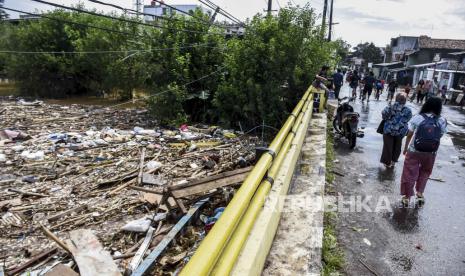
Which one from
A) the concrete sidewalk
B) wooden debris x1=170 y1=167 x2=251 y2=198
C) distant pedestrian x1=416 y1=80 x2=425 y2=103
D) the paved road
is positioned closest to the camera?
the concrete sidewalk

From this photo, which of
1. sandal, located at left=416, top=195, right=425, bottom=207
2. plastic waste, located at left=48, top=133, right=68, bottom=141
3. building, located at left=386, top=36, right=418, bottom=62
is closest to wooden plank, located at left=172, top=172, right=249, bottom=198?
sandal, located at left=416, top=195, right=425, bottom=207

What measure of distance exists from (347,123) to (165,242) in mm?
6195

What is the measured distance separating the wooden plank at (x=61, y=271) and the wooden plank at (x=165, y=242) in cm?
78

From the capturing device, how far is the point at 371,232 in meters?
4.36

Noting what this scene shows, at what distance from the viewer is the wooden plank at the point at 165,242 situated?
4038 millimetres

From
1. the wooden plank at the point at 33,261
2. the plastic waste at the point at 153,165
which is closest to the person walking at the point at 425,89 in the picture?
the plastic waste at the point at 153,165

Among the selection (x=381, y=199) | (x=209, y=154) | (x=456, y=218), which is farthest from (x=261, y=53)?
(x=456, y=218)

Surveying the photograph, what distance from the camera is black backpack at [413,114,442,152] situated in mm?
5016

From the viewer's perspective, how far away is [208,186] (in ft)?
18.4

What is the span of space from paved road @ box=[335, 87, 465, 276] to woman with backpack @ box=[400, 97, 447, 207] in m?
0.36

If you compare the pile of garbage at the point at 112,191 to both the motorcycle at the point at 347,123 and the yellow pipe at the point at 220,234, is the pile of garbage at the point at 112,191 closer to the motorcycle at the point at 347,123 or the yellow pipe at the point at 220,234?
the yellow pipe at the point at 220,234

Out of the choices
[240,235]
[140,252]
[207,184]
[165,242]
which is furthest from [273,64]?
[240,235]

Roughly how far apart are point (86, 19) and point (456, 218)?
24015 mm

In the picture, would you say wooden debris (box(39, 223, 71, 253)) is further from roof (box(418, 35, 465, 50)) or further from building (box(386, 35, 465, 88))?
roof (box(418, 35, 465, 50))
